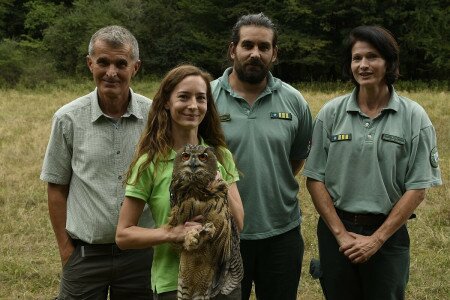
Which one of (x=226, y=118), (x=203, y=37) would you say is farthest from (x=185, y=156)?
(x=203, y=37)

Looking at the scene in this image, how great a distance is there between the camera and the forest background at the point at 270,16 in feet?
111

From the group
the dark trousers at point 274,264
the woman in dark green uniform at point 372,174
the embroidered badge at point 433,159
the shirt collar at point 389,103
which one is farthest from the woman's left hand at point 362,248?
the shirt collar at point 389,103

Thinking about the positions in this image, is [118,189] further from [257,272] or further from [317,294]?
[317,294]

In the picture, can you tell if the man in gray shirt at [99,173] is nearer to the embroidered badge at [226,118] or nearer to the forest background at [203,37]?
the embroidered badge at [226,118]

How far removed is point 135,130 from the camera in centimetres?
371

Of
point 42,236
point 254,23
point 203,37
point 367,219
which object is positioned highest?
point 254,23

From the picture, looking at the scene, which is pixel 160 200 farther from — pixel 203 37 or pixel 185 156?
pixel 203 37

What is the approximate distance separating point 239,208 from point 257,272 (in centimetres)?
143

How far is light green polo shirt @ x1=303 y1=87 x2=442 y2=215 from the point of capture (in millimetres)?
3760

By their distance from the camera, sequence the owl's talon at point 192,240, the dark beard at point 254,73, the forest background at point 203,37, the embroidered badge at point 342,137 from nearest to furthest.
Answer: the owl's talon at point 192,240
the embroidered badge at point 342,137
the dark beard at point 254,73
the forest background at point 203,37

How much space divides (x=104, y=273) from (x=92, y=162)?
0.70m

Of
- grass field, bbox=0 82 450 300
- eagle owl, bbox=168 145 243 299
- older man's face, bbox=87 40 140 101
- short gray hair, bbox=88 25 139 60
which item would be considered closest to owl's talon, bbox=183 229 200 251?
eagle owl, bbox=168 145 243 299

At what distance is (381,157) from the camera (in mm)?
3777

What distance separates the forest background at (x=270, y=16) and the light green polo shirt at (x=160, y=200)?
→ 30.3 m
